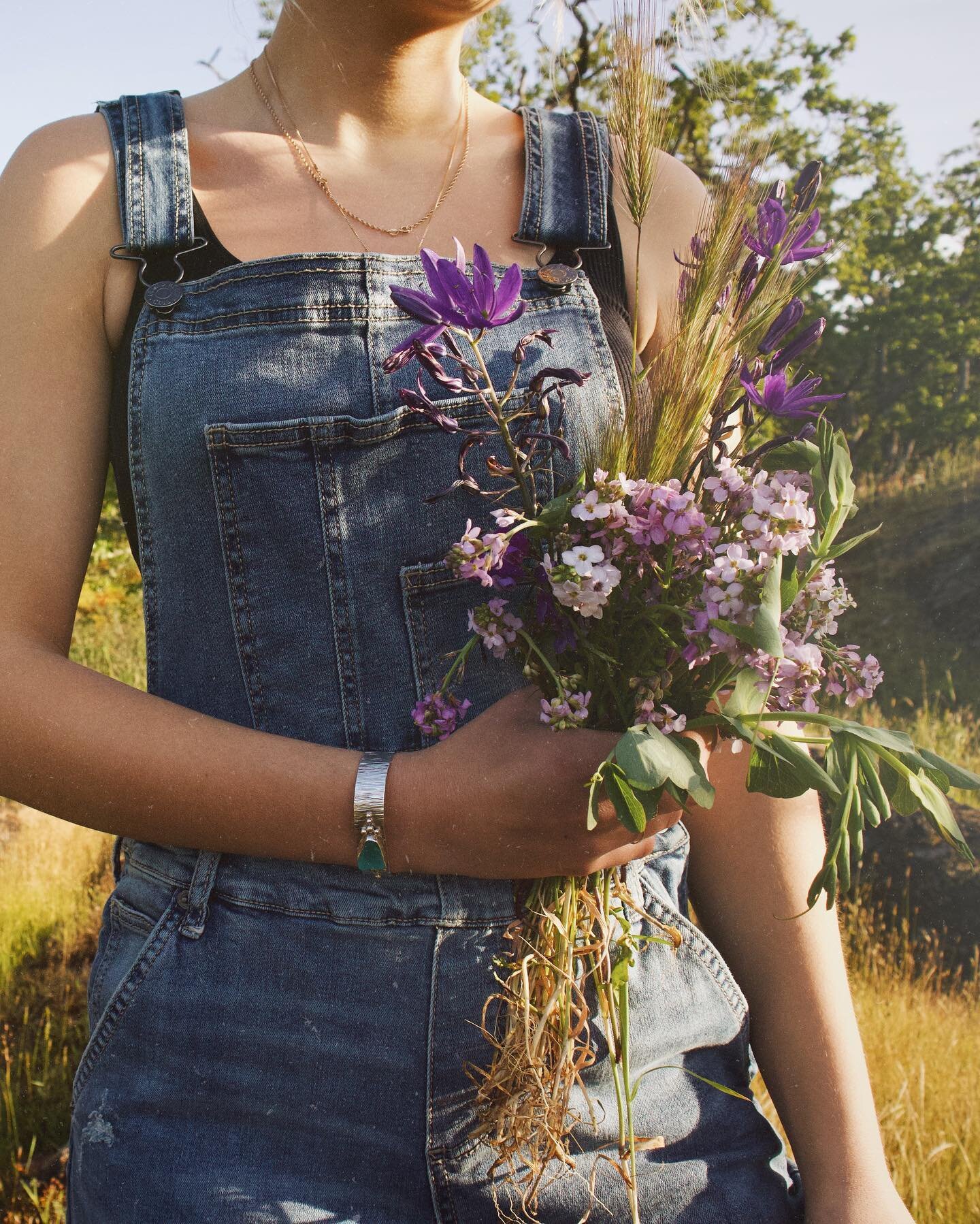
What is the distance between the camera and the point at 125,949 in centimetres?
119

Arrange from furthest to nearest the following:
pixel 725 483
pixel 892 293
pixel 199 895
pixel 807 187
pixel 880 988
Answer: pixel 892 293 → pixel 880 988 → pixel 199 895 → pixel 807 187 → pixel 725 483

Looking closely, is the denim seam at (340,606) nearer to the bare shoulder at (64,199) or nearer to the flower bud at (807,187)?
the bare shoulder at (64,199)

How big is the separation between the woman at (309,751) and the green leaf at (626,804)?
0.09 metres

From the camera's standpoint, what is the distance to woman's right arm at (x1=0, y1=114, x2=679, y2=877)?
3.55 ft

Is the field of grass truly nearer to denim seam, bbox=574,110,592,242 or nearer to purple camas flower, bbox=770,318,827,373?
purple camas flower, bbox=770,318,827,373

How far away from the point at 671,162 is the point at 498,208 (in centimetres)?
29

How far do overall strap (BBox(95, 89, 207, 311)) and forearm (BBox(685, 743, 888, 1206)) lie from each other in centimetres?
96

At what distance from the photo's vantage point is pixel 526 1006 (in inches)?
41.7

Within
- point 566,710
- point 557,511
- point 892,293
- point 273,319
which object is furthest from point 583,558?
point 892,293

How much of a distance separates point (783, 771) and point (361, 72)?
1.14m

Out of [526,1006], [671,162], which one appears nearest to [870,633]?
[671,162]

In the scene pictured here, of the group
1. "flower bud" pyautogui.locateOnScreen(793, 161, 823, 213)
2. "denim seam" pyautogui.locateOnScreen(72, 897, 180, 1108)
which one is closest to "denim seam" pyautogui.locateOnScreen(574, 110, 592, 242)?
"flower bud" pyautogui.locateOnScreen(793, 161, 823, 213)

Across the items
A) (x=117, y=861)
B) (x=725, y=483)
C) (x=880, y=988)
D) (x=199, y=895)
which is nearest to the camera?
(x=725, y=483)

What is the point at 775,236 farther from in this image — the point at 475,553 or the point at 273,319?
the point at 273,319
